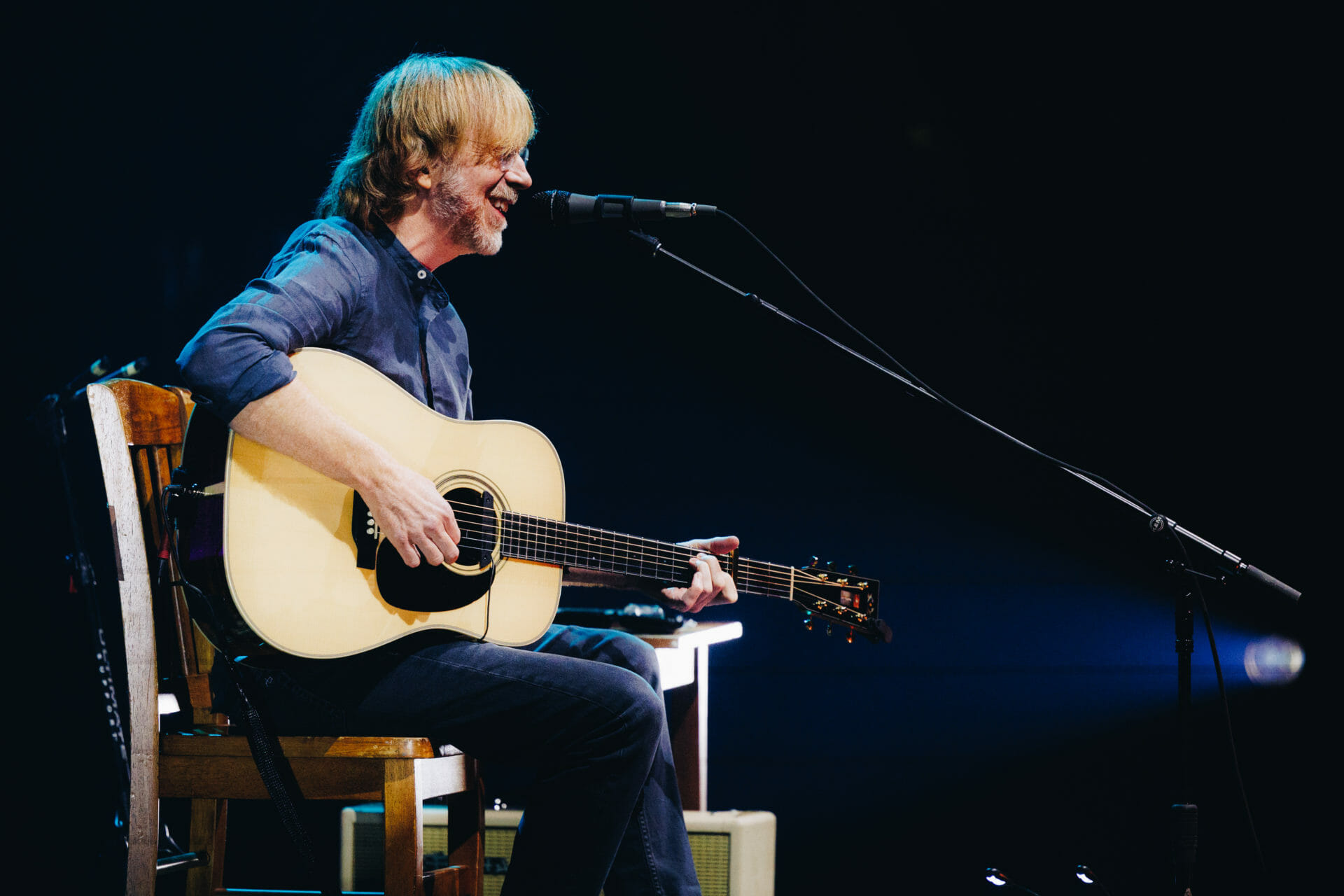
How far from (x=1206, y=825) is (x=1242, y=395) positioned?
4.43ft

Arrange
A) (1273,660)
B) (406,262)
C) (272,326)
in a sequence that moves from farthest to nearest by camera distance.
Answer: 1. (1273,660)
2. (406,262)
3. (272,326)

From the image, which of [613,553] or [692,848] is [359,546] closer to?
[613,553]

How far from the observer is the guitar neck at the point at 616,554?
6.60ft

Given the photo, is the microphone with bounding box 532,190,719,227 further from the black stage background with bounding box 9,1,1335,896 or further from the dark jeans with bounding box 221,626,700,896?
the black stage background with bounding box 9,1,1335,896

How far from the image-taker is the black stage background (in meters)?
3.35

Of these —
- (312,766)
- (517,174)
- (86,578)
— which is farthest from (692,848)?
(86,578)

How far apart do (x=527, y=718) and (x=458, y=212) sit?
1076 mm

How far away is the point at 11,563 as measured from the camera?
3.47m

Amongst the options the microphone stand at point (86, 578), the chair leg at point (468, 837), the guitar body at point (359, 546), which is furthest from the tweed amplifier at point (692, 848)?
the microphone stand at point (86, 578)

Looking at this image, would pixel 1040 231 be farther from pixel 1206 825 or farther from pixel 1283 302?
pixel 1206 825

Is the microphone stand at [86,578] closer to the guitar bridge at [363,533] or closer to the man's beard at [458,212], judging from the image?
the man's beard at [458,212]

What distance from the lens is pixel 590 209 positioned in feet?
7.04

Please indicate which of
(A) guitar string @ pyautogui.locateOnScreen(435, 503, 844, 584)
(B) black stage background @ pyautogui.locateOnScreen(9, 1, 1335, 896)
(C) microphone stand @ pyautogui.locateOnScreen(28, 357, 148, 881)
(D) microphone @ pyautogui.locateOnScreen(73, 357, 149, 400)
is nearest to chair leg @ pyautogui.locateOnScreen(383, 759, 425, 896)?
(A) guitar string @ pyautogui.locateOnScreen(435, 503, 844, 584)

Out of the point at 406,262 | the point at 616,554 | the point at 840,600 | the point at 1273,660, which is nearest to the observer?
the point at 406,262
